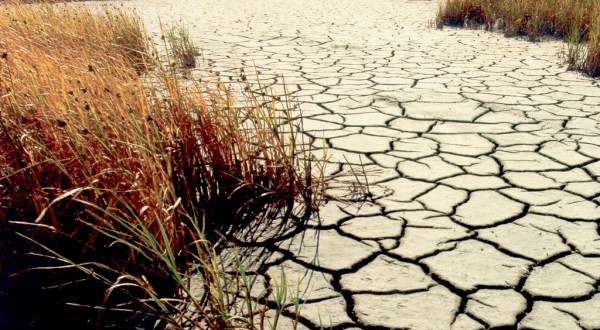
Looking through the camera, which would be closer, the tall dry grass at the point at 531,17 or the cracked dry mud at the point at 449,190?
the cracked dry mud at the point at 449,190

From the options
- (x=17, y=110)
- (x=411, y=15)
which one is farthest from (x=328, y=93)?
(x=411, y=15)

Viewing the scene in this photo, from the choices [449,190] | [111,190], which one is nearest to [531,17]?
[449,190]

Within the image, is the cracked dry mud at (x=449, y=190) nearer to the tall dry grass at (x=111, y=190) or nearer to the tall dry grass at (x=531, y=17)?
the tall dry grass at (x=111, y=190)

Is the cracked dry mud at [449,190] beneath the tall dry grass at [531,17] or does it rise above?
above

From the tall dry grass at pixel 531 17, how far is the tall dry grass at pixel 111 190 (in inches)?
171

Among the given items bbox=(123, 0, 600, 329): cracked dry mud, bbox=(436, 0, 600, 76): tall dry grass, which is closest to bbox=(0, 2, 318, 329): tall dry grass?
bbox=(123, 0, 600, 329): cracked dry mud

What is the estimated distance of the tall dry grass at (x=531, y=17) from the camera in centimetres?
668

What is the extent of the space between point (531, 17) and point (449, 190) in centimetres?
533

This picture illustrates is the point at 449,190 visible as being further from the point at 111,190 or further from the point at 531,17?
the point at 531,17

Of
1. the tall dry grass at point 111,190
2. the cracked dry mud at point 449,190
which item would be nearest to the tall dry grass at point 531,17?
the cracked dry mud at point 449,190

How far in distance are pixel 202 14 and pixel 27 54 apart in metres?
6.98

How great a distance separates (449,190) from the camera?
291cm

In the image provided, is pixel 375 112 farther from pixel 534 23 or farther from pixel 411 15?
pixel 411 15

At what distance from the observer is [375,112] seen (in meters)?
4.18
